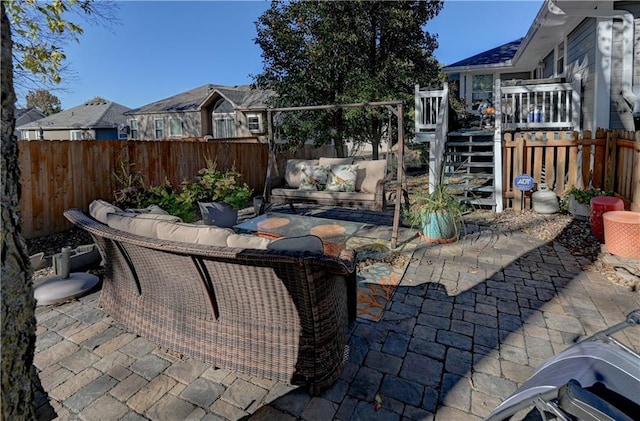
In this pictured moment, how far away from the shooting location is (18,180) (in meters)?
1.04

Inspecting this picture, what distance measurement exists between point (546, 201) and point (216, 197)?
531cm

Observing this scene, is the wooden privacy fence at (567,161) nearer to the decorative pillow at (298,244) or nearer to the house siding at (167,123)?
the decorative pillow at (298,244)

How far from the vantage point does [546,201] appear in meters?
5.75

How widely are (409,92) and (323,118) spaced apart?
243 cm

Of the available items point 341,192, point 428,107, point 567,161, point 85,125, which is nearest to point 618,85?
point 567,161

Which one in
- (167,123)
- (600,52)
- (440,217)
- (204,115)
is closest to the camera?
(440,217)

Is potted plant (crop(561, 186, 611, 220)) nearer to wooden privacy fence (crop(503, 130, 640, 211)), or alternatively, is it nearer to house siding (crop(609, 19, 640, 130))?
wooden privacy fence (crop(503, 130, 640, 211))

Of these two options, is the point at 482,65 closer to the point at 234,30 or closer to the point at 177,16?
the point at 234,30

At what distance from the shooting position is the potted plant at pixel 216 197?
545 cm

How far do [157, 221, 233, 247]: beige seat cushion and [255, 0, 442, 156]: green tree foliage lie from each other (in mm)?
7412

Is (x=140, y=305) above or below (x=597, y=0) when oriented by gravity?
below

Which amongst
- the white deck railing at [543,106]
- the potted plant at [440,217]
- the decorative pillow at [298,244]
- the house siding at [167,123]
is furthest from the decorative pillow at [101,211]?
the house siding at [167,123]

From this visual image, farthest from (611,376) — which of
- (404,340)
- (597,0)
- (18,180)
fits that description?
(597,0)

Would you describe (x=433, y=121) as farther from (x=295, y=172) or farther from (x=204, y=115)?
(x=204, y=115)
